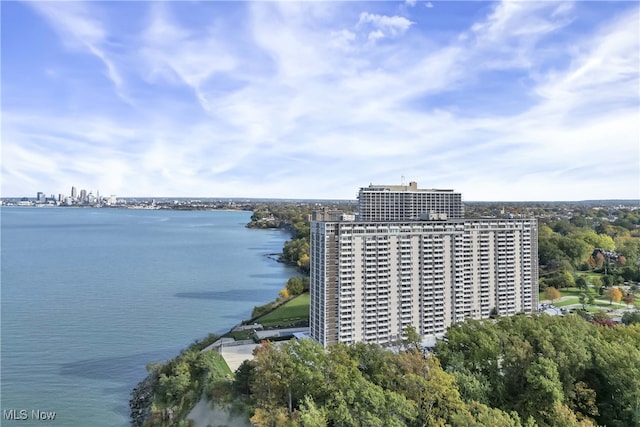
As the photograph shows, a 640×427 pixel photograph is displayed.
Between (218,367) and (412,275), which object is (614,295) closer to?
(412,275)

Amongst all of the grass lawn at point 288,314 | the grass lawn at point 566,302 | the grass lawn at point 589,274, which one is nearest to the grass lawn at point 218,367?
the grass lawn at point 288,314

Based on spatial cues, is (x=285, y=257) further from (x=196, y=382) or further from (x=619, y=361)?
(x=619, y=361)

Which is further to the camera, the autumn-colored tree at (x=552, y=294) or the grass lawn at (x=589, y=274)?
the grass lawn at (x=589, y=274)

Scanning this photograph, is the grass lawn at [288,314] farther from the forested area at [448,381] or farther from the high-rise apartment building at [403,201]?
the high-rise apartment building at [403,201]

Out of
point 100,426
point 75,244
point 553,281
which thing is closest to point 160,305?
point 100,426

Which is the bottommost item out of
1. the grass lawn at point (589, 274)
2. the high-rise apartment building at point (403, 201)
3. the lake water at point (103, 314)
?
the lake water at point (103, 314)

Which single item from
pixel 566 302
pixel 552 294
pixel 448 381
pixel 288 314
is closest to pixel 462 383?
pixel 448 381
